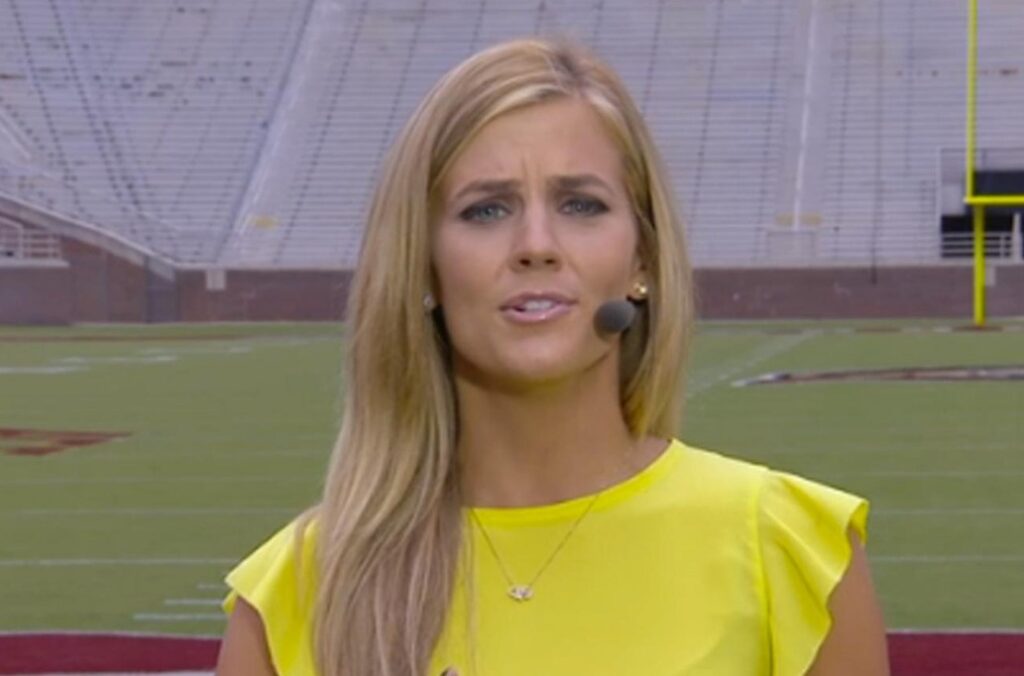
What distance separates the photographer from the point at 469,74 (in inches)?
76.8

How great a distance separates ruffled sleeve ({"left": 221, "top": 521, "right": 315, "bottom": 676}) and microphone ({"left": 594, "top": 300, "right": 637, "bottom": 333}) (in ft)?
0.90

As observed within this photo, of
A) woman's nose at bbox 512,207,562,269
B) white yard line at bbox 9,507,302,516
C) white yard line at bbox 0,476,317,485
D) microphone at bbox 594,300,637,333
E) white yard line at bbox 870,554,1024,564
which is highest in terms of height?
woman's nose at bbox 512,207,562,269

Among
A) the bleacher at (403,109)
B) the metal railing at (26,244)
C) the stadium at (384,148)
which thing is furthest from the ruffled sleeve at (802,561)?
the metal railing at (26,244)

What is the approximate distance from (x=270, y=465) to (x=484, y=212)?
31.4ft

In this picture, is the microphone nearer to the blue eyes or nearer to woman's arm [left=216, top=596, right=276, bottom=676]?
the blue eyes

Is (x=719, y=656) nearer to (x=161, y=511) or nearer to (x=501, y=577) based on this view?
(x=501, y=577)

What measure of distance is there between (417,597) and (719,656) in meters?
0.23

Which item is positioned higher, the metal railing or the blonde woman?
the metal railing

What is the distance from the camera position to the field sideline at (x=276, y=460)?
747 centimetres

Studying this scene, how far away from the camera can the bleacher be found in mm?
32469

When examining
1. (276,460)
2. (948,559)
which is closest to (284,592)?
(948,559)

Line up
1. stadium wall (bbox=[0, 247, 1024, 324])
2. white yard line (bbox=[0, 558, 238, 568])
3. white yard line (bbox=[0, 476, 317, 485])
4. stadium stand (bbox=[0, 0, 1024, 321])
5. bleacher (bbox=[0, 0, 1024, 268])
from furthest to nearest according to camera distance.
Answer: bleacher (bbox=[0, 0, 1024, 268]) → stadium stand (bbox=[0, 0, 1024, 321]) → stadium wall (bbox=[0, 247, 1024, 324]) → white yard line (bbox=[0, 476, 317, 485]) → white yard line (bbox=[0, 558, 238, 568])

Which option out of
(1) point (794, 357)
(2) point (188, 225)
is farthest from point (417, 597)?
(2) point (188, 225)

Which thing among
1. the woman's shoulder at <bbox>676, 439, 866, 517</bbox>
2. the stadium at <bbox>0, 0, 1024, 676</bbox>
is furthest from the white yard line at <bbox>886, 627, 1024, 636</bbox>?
the stadium at <bbox>0, 0, 1024, 676</bbox>
